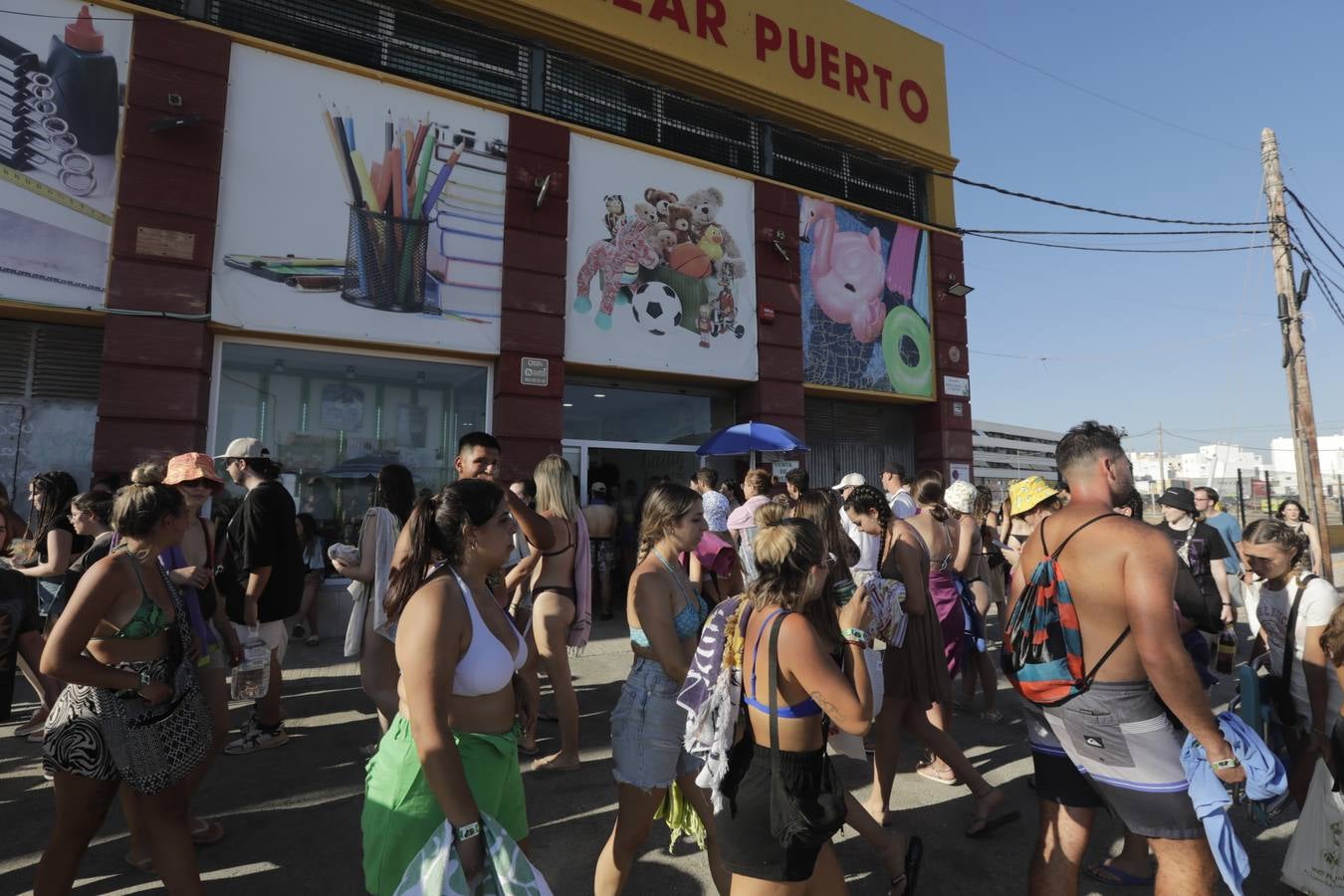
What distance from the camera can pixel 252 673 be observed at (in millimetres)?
4184

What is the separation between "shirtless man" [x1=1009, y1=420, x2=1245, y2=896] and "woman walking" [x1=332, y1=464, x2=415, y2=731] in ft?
10.5

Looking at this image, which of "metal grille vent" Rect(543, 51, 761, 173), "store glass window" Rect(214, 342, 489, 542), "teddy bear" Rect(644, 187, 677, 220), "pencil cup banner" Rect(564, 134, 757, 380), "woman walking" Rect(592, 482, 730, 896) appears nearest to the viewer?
"woman walking" Rect(592, 482, 730, 896)

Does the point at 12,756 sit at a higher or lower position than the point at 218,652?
lower

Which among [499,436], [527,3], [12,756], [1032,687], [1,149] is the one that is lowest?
[12,756]

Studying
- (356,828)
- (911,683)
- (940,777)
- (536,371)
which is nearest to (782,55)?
(536,371)

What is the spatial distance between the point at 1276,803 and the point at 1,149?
10886 millimetres

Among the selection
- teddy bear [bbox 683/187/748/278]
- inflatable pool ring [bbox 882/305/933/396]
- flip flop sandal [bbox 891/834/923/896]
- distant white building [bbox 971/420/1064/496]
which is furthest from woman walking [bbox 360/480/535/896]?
distant white building [bbox 971/420/1064/496]

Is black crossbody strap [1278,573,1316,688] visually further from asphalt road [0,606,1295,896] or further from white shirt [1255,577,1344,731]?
asphalt road [0,606,1295,896]

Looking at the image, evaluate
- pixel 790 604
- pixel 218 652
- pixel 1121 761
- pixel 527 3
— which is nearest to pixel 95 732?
pixel 218 652

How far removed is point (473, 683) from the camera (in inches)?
78.4

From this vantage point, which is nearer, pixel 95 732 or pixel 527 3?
pixel 95 732

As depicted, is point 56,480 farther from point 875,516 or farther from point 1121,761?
point 1121,761

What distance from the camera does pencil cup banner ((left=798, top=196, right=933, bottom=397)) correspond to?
1145 centimetres

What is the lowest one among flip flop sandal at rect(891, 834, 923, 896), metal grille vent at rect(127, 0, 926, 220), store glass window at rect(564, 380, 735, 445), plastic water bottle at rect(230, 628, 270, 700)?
flip flop sandal at rect(891, 834, 923, 896)
